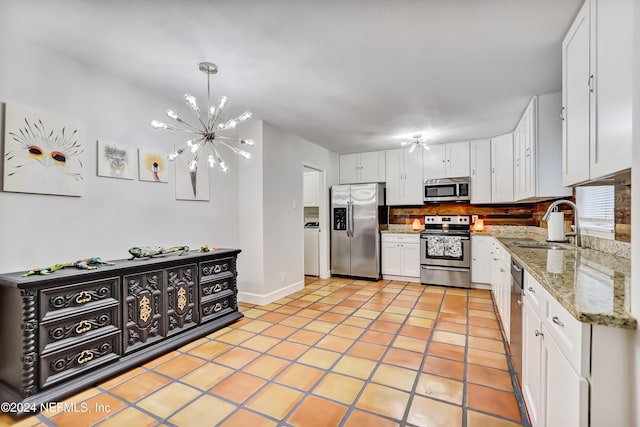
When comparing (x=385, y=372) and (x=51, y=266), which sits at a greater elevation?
(x=51, y=266)

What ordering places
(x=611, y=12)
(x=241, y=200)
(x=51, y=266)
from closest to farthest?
(x=611, y=12) → (x=51, y=266) → (x=241, y=200)

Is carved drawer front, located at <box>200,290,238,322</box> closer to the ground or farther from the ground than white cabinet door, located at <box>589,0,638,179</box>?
closer to the ground

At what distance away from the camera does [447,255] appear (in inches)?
186

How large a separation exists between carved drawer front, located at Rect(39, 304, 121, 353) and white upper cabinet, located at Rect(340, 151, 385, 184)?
4.37m

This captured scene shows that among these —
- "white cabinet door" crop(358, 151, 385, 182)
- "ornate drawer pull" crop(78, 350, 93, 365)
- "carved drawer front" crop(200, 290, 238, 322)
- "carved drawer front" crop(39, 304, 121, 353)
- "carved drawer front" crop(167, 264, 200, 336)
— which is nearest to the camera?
"carved drawer front" crop(39, 304, 121, 353)

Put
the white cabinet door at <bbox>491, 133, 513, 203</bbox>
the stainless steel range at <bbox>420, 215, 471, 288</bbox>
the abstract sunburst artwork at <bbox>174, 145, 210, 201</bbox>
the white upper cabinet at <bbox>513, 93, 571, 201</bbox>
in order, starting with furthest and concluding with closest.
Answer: the stainless steel range at <bbox>420, 215, 471, 288</bbox>
the white cabinet door at <bbox>491, 133, 513, 203</bbox>
the abstract sunburst artwork at <bbox>174, 145, 210, 201</bbox>
the white upper cabinet at <bbox>513, 93, 571, 201</bbox>

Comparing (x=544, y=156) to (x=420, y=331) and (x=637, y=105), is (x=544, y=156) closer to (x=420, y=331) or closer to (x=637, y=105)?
(x=420, y=331)

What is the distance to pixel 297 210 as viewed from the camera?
4.52 meters

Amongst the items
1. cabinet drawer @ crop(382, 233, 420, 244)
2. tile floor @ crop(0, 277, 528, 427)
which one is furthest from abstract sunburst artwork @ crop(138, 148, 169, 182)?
cabinet drawer @ crop(382, 233, 420, 244)

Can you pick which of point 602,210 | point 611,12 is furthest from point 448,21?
point 602,210

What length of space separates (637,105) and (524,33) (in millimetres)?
1494

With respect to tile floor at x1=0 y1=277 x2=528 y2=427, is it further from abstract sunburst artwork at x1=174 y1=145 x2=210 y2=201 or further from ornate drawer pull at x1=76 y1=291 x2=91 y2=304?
abstract sunburst artwork at x1=174 y1=145 x2=210 y2=201

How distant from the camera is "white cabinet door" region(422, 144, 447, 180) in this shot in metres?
5.03

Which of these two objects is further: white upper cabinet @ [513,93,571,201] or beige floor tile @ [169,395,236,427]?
white upper cabinet @ [513,93,571,201]
